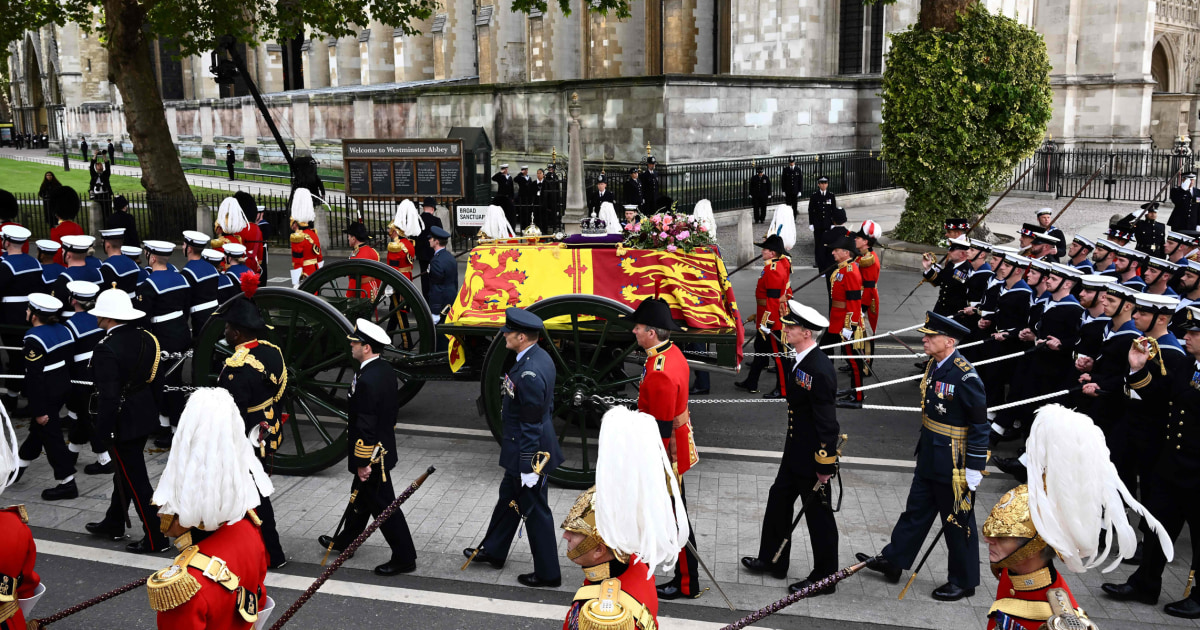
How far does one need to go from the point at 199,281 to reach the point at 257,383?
3465 mm

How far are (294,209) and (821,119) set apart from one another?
1754 centimetres

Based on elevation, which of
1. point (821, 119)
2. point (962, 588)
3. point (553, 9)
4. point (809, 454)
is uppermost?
point (553, 9)

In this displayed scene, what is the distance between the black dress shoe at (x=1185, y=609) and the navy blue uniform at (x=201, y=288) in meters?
8.25

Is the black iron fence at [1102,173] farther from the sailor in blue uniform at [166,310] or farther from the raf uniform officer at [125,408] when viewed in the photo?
the raf uniform officer at [125,408]

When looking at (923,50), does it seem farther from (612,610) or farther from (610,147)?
(612,610)

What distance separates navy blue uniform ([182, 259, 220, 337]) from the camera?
9039 millimetres

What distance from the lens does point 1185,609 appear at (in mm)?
5523

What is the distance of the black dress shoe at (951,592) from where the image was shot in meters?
5.70

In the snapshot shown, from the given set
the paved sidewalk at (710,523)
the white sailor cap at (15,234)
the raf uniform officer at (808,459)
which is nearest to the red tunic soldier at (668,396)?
the paved sidewalk at (710,523)

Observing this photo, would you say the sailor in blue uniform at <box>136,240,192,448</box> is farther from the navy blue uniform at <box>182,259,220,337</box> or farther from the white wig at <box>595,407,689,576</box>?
the white wig at <box>595,407,689,576</box>

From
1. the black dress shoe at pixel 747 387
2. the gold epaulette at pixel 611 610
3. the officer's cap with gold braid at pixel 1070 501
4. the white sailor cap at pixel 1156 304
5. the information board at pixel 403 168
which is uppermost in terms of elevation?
the information board at pixel 403 168

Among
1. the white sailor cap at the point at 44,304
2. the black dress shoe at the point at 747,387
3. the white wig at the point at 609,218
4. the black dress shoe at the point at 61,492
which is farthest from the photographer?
the white wig at the point at 609,218

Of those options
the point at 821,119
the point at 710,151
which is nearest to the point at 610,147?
the point at 710,151

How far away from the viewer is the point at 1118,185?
95.2ft
